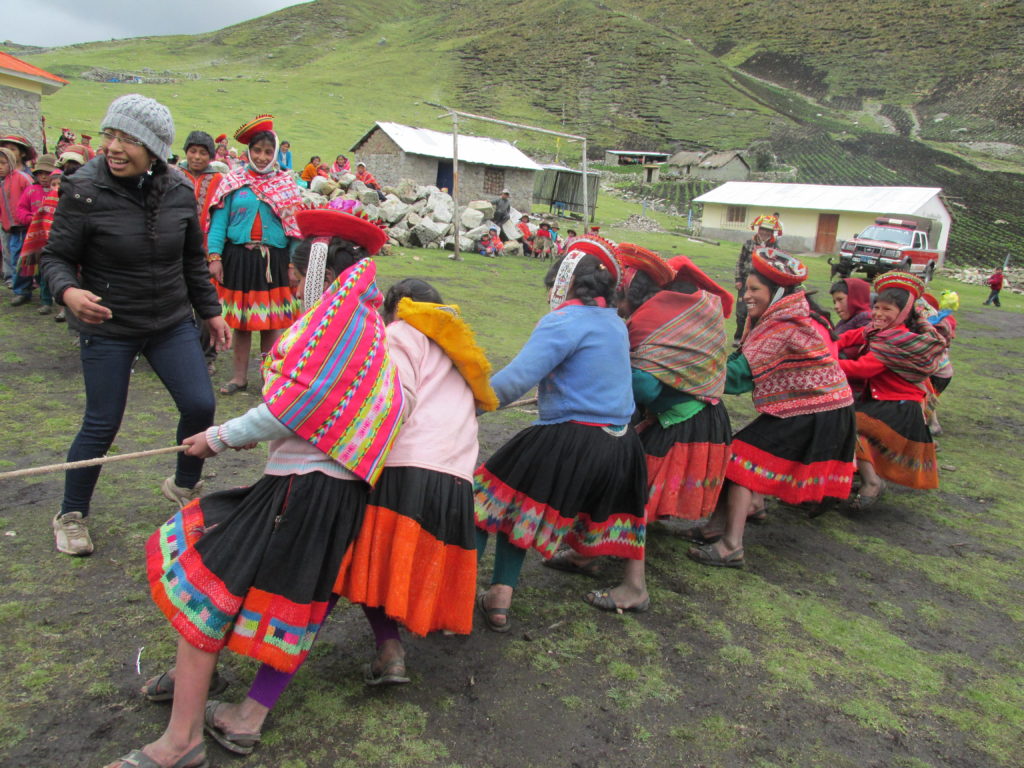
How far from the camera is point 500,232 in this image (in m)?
19.5

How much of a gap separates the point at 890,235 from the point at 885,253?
1.91 meters

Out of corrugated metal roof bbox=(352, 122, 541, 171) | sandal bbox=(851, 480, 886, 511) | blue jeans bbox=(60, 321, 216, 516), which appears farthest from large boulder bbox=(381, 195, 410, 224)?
blue jeans bbox=(60, 321, 216, 516)

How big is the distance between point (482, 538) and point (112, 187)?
2.17m

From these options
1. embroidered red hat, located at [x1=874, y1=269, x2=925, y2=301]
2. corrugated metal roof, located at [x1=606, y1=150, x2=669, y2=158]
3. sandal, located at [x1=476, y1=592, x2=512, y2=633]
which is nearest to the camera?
sandal, located at [x1=476, y1=592, x2=512, y2=633]

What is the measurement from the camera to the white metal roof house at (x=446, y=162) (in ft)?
86.0

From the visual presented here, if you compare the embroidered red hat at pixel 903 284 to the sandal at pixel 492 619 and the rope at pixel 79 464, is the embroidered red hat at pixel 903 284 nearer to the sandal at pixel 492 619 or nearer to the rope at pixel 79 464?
the sandal at pixel 492 619

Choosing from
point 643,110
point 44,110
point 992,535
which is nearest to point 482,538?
point 992,535

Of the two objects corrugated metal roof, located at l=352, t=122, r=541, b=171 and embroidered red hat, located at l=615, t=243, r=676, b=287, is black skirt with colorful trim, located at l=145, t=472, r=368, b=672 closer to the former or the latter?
embroidered red hat, located at l=615, t=243, r=676, b=287

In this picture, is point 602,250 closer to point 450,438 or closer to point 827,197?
point 450,438

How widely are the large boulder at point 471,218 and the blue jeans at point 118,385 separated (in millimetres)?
15487

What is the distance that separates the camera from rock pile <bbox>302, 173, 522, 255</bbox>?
1645cm

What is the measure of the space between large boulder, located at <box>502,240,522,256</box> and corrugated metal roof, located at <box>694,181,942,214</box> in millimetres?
20695

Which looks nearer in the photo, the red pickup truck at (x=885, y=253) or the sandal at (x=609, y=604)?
the sandal at (x=609, y=604)

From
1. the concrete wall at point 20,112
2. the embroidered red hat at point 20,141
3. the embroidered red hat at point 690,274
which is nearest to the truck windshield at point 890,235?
the embroidered red hat at point 690,274
